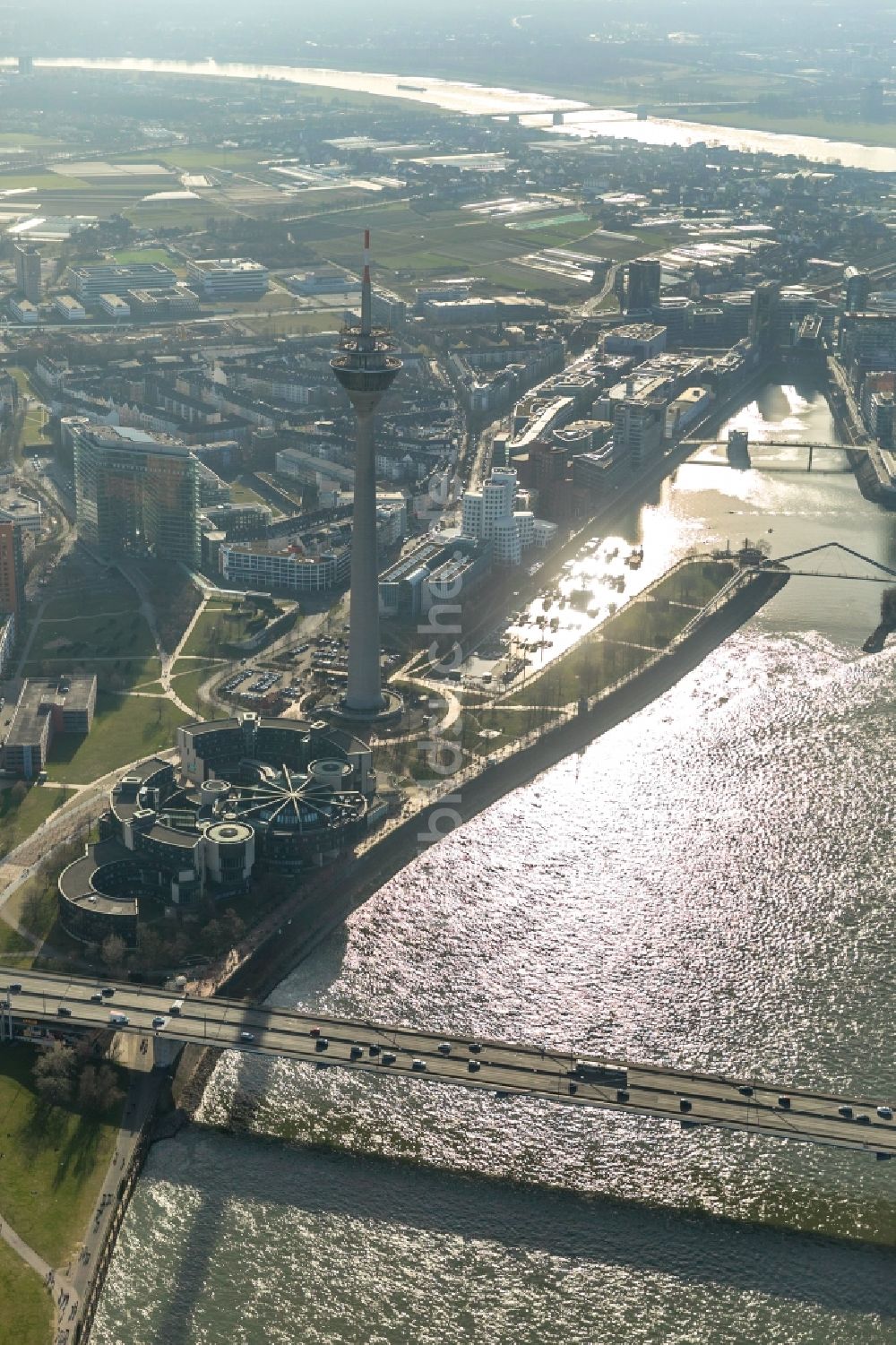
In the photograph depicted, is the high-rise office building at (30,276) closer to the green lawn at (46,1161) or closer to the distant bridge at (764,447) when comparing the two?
the distant bridge at (764,447)

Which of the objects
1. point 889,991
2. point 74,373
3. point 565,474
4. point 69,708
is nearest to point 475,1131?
point 889,991

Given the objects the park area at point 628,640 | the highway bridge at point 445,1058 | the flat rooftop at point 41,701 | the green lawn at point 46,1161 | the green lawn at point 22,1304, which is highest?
the highway bridge at point 445,1058

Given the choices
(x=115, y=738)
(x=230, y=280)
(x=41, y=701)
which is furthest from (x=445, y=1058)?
(x=230, y=280)

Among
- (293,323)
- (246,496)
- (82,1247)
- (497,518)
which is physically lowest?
(293,323)

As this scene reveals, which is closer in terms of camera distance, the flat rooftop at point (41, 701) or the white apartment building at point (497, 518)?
the flat rooftop at point (41, 701)

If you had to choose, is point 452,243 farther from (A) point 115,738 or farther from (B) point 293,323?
(A) point 115,738

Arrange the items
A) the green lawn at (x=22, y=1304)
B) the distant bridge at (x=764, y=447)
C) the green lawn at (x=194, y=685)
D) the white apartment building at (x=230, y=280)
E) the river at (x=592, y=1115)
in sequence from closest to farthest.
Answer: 1. the green lawn at (x=22, y=1304)
2. the river at (x=592, y=1115)
3. the green lawn at (x=194, y=685)
4. the distant bridge at (x=764, y=447)
5. the white apartment building at (x=230, y=280)

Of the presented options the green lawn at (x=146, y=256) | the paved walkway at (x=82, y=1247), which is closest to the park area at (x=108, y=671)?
the paved walkway at (x=82, y=1247)
